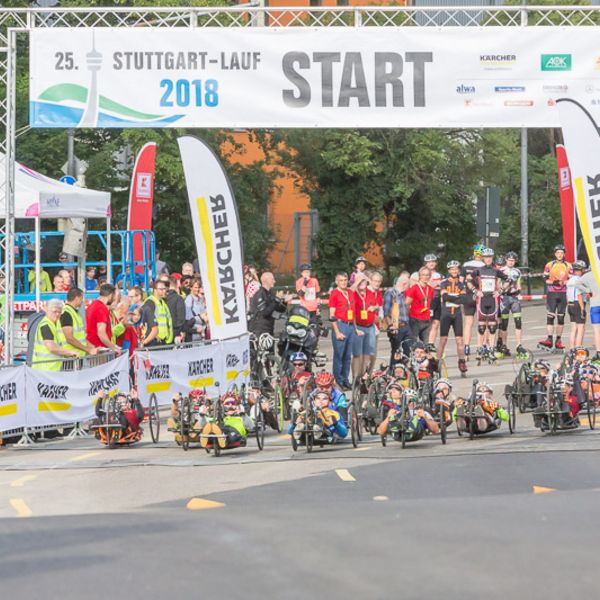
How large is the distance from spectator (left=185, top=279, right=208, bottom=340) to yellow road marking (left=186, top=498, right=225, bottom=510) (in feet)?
38.2

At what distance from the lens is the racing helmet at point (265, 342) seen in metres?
21.4

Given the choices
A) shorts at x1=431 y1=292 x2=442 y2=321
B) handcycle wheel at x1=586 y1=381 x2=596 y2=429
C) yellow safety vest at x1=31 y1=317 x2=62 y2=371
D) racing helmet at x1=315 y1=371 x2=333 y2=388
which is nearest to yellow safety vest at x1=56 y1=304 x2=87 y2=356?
yellow safety vest at x1=31 y1=317 x2=62 y2=371

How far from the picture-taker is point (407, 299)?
23.9m

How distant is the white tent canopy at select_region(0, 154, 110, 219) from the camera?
24.8 meters

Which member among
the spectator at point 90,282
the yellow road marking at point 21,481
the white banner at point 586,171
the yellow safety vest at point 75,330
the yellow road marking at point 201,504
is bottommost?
the yellow road marking at point 21,481

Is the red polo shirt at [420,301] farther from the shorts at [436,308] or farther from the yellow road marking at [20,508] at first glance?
the yellow road marking at [20,508]

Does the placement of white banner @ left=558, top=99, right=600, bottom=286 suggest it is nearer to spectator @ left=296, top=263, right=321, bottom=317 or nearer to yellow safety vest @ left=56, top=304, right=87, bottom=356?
spectator @ left=296, top=263, right=321, bottom=317

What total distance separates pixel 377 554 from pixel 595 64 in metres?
11.6

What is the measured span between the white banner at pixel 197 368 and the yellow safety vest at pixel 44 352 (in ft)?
4.92

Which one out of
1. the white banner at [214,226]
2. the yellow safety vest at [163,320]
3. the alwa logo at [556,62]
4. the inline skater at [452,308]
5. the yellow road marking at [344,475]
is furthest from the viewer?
the inline skater at [452,308]

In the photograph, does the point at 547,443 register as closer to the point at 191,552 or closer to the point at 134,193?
the point at 191,552

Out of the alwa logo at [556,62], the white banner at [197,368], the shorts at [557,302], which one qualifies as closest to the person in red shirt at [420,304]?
the white banner at [197,368]

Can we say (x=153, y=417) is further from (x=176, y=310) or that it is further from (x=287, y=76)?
(x=176, y=310)

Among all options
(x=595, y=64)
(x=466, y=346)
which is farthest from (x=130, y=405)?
(x=466, y=346)
